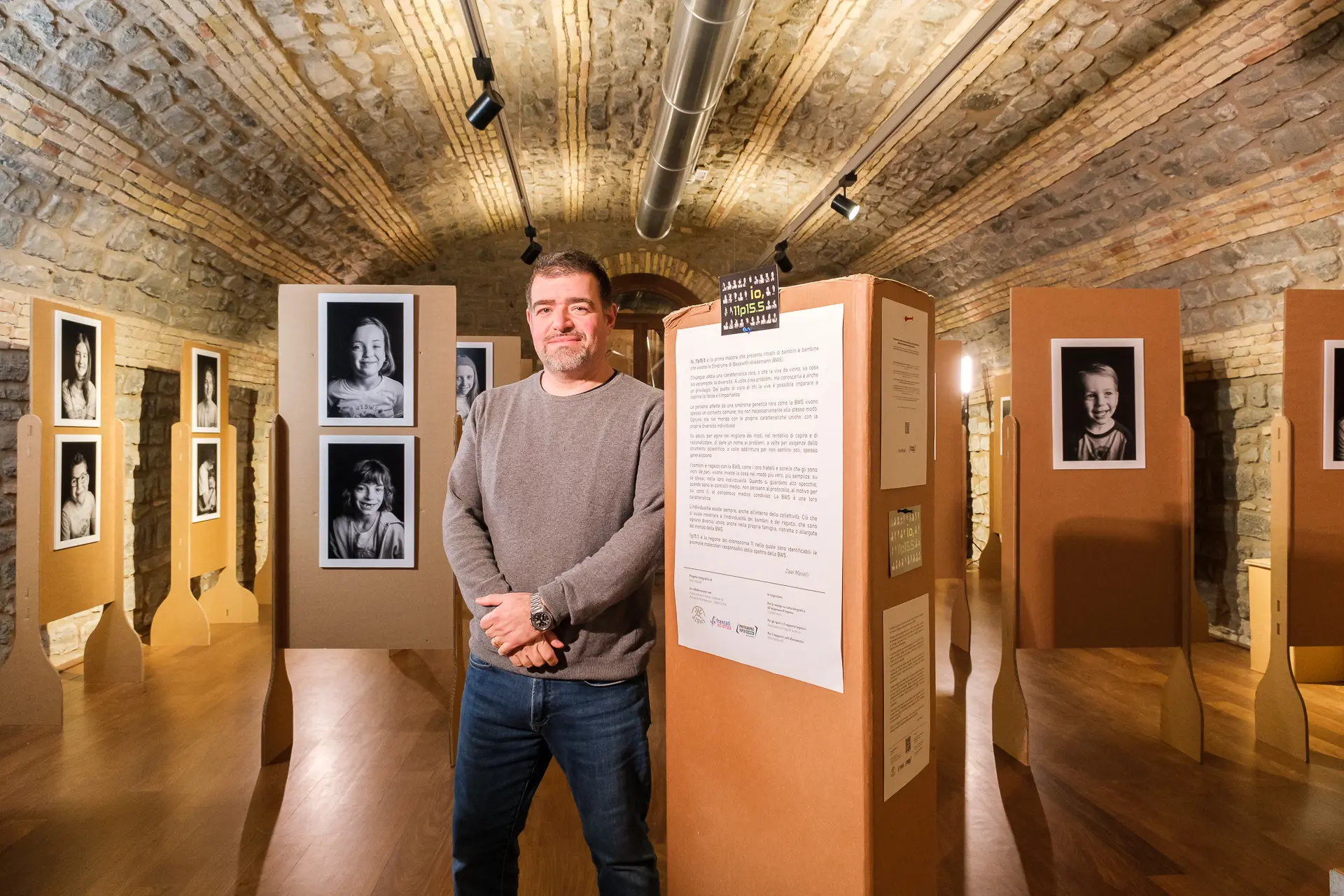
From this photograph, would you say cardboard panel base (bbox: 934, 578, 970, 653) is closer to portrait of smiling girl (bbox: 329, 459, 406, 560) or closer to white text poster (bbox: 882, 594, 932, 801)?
portrait of smiling girl (bbox: 329, 459, 406, 560)

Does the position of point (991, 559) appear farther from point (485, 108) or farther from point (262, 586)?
point (262, 586)

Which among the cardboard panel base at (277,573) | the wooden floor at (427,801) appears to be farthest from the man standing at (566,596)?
the cardboard panel base at (277,573)

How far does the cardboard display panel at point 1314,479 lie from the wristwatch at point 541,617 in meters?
3.70

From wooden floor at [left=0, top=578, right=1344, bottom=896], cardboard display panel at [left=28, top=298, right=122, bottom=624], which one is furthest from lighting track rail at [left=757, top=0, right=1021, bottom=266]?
cardboard display panel at [left=28, top=298, right=122, bottom=624]

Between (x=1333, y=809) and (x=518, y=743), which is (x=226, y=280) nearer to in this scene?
(x=518, y=743)

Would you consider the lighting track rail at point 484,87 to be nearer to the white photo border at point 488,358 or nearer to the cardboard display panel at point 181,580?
the white photo border at point 488,358

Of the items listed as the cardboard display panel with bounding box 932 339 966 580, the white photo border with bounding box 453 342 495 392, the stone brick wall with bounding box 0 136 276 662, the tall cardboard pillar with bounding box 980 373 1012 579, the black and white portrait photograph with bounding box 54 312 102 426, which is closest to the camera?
the black and white portrait photograph with bounding box 54 312 102 426

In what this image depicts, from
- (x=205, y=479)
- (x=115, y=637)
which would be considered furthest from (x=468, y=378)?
(x=115, y=637)

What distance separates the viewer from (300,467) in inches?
125

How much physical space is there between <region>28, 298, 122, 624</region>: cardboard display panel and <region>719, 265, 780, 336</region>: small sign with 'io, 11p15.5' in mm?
4106

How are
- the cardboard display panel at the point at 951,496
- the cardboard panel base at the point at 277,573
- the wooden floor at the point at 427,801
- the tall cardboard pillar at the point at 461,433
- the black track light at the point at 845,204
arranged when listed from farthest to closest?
the black track light at the point at 845,204, the cardboard display panel at the point at 951,496, the tall cardboard pillar at the point at 461,433, the cardboard panel base at the point at 277,573, the wooden floor at the point at 427,801

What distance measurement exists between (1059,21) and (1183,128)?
1202 millimetres

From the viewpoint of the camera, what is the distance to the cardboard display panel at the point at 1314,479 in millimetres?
3467

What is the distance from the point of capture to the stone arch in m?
9.17
